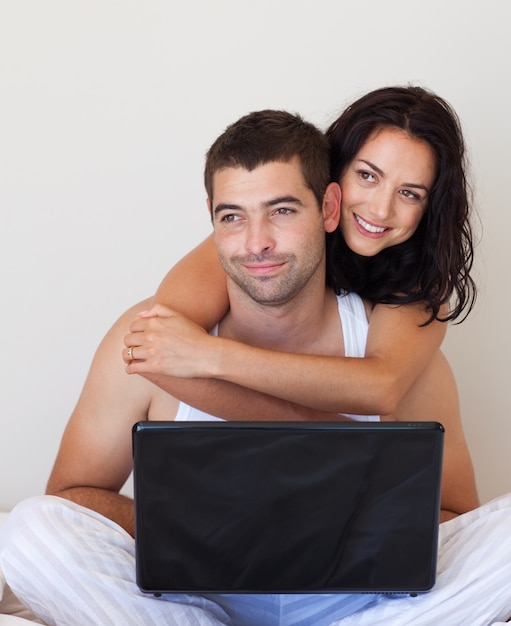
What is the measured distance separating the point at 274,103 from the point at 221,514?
1.52 metres

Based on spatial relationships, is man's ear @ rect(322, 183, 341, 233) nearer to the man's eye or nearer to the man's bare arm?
the man's eye

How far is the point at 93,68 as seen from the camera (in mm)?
2826

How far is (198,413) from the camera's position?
2.05m

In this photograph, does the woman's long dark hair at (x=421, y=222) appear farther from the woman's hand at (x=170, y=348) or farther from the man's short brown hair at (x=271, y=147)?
the woman's hand at (x=170, y=348)

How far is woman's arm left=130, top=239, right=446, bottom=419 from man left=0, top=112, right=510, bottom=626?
5.1 inches

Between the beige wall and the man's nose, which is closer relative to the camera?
the man's nose

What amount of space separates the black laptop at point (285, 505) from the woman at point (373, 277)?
0.34m

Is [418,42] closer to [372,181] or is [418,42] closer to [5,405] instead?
→ [372,181]

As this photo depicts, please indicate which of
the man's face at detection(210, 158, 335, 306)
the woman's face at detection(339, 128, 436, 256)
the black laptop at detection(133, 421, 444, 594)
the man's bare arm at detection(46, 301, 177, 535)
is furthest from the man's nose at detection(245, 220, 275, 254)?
the black laptop at detection(133, 421, 444, 594)

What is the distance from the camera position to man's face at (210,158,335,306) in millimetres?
1957

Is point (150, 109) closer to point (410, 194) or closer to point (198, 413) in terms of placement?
point (410, 194)

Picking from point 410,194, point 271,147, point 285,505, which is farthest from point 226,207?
point 285,505

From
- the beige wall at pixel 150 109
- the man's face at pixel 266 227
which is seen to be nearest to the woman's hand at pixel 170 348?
the man's face at pixel 266 227

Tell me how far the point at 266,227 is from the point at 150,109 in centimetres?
101
